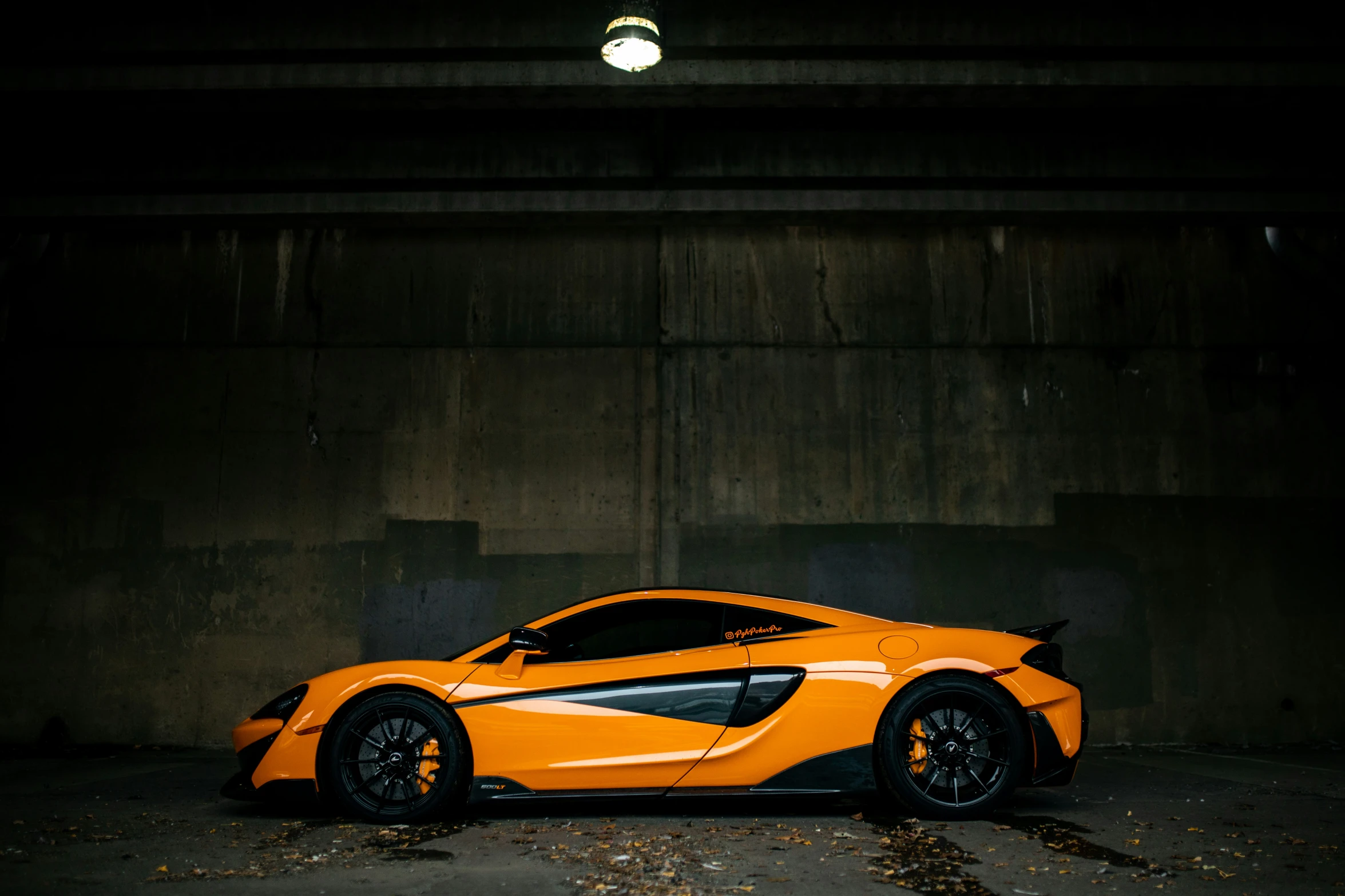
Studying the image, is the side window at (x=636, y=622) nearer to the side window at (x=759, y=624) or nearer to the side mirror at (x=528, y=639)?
the side window at (x=759, y=624)

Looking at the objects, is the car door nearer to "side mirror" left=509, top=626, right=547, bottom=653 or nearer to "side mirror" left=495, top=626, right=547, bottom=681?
"side mirror" left=495, top=626, right=547, bottom=681

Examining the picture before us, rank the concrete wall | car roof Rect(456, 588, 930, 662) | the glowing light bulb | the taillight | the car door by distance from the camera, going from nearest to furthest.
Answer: the car door < the taillight < car roof Rect(456, 588, 930, 662) < the glowing light bulb < the concrete wall

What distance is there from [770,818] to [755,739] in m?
0.46

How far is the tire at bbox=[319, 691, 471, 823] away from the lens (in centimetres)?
427

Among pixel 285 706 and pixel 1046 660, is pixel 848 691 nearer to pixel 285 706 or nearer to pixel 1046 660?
pixel 1046 660

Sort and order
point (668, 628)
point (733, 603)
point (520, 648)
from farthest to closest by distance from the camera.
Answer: point (668, 628) < point (733, 603) < point (520, 648)

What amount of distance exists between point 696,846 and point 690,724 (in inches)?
24.0

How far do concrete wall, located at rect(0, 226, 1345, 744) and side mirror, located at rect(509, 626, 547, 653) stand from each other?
3.56m

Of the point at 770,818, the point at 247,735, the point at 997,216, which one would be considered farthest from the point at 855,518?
the point at 247,735

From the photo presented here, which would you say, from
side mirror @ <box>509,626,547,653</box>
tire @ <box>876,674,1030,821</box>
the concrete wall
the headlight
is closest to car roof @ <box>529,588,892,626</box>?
side mirror @ <box>509,626,547,653</box>

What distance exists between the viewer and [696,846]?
3.73 metres

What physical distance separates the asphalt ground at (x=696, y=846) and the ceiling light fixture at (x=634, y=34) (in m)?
A: 4.03

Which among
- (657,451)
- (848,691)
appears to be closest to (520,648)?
(848,691)

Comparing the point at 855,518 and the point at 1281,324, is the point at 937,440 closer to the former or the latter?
the point at 855,518
